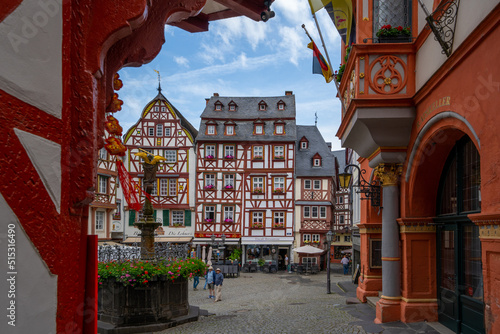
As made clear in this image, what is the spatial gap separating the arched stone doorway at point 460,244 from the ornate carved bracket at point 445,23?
1.86 meters

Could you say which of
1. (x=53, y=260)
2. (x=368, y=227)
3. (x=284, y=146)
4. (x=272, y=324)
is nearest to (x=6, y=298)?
(x=53, y=260)

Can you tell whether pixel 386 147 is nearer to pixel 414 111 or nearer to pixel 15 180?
pixel 414 111

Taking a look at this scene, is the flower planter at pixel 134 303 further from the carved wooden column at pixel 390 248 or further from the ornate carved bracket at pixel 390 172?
the ornate carved bracket at pixel 390 172

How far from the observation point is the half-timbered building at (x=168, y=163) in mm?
32219

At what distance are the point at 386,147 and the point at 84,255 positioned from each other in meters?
8.41

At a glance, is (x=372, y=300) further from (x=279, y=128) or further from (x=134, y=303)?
(x=279, y=128)

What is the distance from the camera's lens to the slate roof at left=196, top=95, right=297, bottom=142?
107 ft

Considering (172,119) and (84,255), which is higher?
(172,119)

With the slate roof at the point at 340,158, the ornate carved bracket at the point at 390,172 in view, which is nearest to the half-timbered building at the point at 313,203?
the slate roof at the point at 340,158

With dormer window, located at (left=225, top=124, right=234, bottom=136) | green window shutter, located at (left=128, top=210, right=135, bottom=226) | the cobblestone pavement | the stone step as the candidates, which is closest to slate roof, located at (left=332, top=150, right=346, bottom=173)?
dormer window, located at (left=225, top=124, right=234, bottom=136)

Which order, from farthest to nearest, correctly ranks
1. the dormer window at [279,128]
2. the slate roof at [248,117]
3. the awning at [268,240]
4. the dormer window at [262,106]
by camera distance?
the dormer window at [262,106]
the dormer window at [279,128]
the slate roof at [248,117]
the awning at [268,240]

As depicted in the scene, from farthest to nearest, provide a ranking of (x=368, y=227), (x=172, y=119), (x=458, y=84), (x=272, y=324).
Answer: (x=172, y=119) → (x=368, y=227) → (x=272, y=324) → (x=458, y=84)

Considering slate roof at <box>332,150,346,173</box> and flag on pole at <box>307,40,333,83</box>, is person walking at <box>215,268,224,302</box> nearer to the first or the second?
flag on pole at <box>307,40,333,83</box>

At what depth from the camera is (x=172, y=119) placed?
32562 mm
